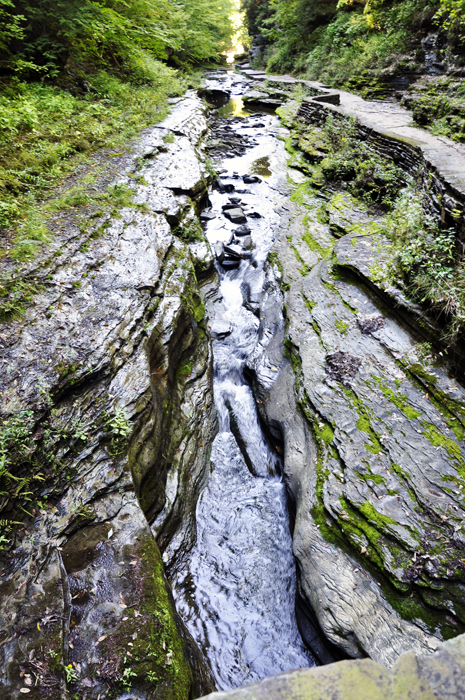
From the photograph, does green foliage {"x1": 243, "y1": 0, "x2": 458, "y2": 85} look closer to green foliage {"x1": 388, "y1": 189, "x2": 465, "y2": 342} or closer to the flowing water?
green foliage {"x1": 388, "y1": 189, "x2": 465, "y2": 342}

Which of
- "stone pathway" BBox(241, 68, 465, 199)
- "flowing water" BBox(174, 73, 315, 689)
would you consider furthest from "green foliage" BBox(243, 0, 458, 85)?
"flowing water" BBox(174, 73, 315, 689)

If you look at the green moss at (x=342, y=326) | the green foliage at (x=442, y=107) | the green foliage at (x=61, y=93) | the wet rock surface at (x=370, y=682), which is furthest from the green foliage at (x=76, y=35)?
the wet rock surface at (x=370, y=682)

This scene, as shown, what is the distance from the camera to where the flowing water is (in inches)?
142

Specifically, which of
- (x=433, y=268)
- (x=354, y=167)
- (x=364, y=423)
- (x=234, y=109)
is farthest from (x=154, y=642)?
(x=234, y=109)

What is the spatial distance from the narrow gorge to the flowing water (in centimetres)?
2

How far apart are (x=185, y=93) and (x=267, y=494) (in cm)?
2134

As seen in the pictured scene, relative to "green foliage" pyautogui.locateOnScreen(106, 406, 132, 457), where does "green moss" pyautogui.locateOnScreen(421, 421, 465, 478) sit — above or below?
above

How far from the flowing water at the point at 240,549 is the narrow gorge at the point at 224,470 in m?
0.02

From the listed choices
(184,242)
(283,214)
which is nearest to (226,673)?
(184,242)

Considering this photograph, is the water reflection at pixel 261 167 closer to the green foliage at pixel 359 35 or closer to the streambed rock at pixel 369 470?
Answer: the green foliage at pixel 359 35

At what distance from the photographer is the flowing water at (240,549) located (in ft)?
11.8

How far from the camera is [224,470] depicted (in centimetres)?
520

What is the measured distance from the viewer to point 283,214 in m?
10.3

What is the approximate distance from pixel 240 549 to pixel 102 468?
223 centimetres
